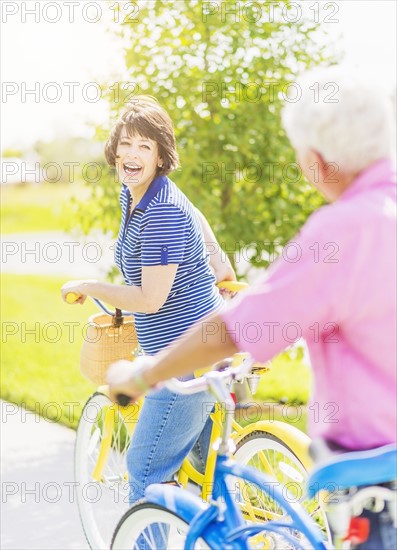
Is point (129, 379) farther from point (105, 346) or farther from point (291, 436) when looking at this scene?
point (105, 346)

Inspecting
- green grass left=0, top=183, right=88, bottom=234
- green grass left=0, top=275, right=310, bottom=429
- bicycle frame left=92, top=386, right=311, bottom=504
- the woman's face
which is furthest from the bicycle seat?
green grass left=0, top=183, right=88, bottom=234

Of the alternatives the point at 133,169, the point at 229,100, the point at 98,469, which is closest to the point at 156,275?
the point at 133,169

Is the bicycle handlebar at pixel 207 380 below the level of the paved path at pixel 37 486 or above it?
above

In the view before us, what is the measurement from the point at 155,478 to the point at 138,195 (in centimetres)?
93

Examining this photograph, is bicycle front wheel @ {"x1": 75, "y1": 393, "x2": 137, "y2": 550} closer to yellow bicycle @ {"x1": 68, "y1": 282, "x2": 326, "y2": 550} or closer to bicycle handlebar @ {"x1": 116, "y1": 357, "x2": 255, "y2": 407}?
yellow bicycle @ {"x1": 68, "y1": 282, "x2": 326, "y2": 550}

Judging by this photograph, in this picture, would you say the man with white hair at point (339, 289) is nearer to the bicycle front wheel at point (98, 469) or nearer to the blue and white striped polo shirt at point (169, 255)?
the blue and white striped polo shirt at point (169, 255)

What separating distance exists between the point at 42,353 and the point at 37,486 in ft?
13.0

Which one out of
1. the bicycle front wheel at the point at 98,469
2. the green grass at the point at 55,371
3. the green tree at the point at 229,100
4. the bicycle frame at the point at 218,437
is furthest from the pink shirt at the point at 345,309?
the green tree at the point at 229,100

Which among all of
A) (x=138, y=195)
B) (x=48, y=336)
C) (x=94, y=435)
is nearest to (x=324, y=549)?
(x=138, y=195)

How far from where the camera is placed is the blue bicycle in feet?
6.96

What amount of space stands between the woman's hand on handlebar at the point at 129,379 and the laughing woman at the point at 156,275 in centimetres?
82

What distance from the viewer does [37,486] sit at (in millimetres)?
5051

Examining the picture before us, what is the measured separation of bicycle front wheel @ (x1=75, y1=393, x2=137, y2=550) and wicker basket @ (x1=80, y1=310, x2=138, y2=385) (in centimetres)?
19

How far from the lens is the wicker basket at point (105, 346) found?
3629mm
